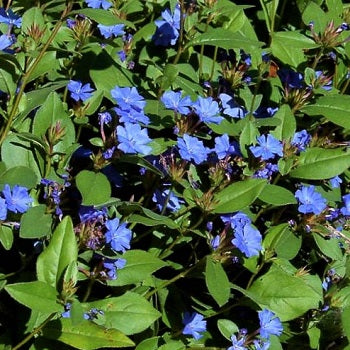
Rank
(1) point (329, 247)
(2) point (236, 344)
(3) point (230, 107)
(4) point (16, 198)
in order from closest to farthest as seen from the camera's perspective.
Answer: (4) point (16, 198) < (2) point (236, 344) < (1) point (329, 247) < (3) point (230, 107)

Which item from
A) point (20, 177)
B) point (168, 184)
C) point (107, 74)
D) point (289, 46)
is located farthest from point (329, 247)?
point (20, 177)

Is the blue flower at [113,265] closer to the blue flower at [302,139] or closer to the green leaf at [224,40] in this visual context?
the blue flower at [302,139]

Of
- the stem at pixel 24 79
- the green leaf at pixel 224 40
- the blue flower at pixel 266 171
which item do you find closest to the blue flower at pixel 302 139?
the blue flower at pixel 266 171

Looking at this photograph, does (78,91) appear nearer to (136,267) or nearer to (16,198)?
(16,198)

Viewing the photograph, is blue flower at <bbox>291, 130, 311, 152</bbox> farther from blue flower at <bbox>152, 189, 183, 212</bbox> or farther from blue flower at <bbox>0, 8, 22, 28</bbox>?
blue flower at <bbox>0, 8, 22, 28</bbox>

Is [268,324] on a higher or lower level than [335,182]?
lower

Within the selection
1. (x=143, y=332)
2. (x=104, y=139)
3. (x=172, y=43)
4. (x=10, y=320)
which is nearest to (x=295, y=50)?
(x=172, y=43)
